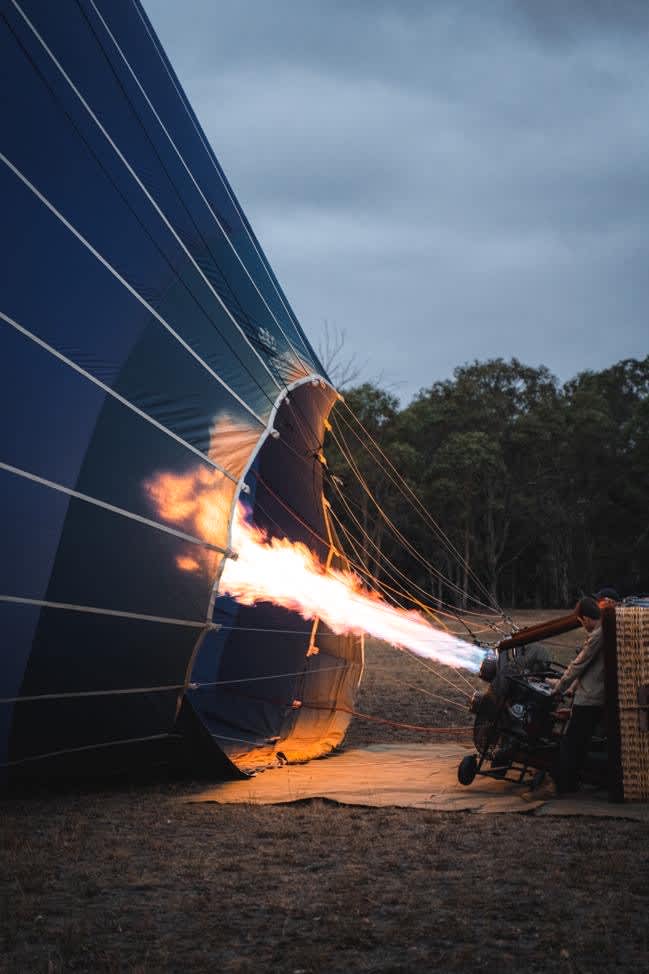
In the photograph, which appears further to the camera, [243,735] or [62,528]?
[243,735]

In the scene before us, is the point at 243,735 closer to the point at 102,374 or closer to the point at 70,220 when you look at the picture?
the point at 102,374

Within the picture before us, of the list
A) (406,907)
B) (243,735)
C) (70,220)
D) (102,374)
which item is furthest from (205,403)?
(406,907)

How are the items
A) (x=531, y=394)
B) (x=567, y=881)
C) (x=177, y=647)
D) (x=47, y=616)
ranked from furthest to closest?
(x=531, y=394) → (x=177, y=647) → (x=47, y=616) → (x=567, y=881)

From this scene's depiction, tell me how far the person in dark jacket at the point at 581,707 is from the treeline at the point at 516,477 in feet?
92.2

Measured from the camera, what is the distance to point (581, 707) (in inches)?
233

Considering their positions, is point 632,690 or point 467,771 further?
point 467,771

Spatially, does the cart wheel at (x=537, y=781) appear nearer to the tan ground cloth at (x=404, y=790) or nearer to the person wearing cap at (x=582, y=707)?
the tan ground cloth at (x=404, y=790)

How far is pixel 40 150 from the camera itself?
5172mm

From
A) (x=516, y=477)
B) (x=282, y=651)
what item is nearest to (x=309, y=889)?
(x=282, y=651)

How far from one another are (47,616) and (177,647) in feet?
3.43

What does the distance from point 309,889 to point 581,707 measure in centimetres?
260

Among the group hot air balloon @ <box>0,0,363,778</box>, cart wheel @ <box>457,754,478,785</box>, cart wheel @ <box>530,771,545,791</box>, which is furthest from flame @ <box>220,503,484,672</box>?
cart wheel @ <box>530,771,545,791</box>

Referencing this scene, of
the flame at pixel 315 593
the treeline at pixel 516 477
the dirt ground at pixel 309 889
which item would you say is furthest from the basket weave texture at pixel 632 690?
the treeline at pixel 516 477

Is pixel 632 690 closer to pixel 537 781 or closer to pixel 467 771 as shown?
pixel 537 781
